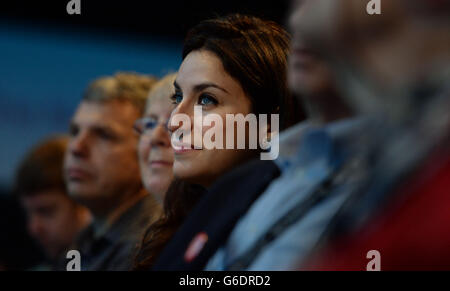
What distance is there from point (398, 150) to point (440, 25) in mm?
195

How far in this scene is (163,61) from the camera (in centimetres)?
168

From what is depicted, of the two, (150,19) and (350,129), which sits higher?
(150,19)

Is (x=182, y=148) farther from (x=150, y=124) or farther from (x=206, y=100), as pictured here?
(x=150, y=124)

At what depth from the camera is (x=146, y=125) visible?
5.71 feet

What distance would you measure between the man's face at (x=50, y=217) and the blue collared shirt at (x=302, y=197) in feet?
4.22

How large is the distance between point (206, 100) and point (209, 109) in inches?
0.9

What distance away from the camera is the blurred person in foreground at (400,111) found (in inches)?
35.1

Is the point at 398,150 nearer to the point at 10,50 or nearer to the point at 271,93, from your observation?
the point at 271,93

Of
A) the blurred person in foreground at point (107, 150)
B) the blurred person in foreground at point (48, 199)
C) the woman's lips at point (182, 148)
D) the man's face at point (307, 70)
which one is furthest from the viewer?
the blurred person in foreground at point (48, 199)

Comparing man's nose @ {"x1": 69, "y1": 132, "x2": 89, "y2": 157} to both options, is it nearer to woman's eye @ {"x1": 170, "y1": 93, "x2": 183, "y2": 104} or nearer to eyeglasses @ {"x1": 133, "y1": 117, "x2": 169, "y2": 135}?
eyeglasses @ {"x1": 133, "y1": 117, "x2": 169, "y2": 135}

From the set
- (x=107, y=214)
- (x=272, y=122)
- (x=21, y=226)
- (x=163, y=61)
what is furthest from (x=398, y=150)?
(x=21, y=226)

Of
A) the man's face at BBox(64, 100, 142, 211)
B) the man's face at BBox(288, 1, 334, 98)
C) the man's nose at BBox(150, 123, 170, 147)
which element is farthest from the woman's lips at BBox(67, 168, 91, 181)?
the man's face at BBox(288, 1, 334, 98)

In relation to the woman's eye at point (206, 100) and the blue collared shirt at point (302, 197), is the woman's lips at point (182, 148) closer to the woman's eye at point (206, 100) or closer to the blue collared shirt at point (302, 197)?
the woman's eye at point (206, 100)

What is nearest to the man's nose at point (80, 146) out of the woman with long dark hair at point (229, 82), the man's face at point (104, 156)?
the man's face at point (104, 156)
